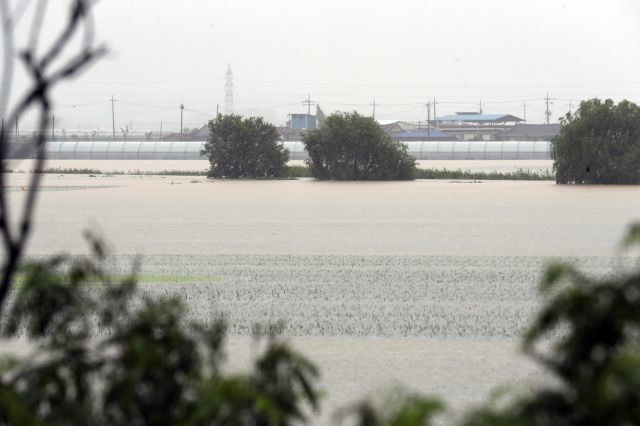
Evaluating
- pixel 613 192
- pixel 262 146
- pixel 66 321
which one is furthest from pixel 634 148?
pixel 66 321

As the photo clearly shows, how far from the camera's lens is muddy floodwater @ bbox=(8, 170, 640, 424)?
834cm

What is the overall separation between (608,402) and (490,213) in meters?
22.6

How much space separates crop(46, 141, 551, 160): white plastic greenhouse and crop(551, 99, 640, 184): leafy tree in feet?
167

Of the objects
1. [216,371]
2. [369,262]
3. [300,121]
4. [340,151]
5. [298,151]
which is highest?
[300,121]

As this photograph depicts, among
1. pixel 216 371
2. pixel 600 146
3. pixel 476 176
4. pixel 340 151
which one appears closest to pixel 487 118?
pixel 476 176

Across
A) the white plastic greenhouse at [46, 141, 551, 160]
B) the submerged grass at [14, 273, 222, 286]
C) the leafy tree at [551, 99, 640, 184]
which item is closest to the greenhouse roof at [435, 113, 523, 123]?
the white plastic greenhouse at [46, 141, 551, 160]

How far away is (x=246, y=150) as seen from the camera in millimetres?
47469

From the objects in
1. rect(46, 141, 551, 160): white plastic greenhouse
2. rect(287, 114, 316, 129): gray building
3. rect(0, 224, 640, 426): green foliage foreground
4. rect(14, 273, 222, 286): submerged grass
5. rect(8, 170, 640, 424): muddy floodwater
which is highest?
rect(287, 114, 316, 129): gray building

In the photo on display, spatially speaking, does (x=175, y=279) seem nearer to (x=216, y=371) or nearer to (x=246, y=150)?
(x=216, y=371)

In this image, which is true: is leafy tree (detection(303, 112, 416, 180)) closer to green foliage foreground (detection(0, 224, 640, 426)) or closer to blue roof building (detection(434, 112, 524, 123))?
green foliage foreground (detection(0, 224, 640, 426))

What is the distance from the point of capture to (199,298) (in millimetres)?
11453

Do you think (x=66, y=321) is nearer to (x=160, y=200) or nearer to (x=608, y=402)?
(x=608, y=402)

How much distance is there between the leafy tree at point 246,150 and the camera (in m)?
47.3

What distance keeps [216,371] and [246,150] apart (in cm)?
4459
